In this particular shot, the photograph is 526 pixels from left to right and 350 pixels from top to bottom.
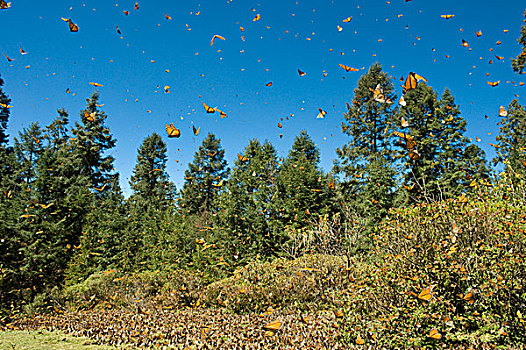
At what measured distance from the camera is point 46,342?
6477 millimetres

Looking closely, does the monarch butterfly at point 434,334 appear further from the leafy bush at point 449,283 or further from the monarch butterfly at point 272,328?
the monarch butterfly at point 272,328

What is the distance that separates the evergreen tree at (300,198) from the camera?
13.7 m

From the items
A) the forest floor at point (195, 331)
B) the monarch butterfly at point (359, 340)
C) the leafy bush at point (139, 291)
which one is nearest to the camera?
the monarch butterfly at point (359, 340)

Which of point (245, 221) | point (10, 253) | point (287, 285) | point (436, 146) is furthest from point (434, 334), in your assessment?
point (10, 253)

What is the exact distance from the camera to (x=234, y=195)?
13320 mm

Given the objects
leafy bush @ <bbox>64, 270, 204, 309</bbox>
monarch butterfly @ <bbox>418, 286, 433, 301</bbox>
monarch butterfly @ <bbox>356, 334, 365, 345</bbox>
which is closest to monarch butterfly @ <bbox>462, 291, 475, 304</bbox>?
monarch butterfly @ <bbox>418, 286, 433, 301</bbox>

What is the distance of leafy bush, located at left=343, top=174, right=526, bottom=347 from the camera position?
3.84 meters

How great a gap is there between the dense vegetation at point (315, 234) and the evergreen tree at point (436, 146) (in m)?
0.08

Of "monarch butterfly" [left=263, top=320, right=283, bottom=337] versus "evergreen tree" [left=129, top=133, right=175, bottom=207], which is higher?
"evergreen tree" [left=129, top=133, right=175, bottom=207]

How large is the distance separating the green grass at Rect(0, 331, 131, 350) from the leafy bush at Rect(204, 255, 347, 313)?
118 inches

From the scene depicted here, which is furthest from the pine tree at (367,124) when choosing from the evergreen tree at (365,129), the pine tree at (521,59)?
the pine tree at (521,59)

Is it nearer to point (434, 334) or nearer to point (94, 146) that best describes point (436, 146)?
point (434, 334)

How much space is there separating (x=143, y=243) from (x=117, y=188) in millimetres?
10421

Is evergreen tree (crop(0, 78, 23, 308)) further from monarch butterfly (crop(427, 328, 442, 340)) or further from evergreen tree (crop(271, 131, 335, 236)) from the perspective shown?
monarch butterfly (crop(427, 328, 442, 340))
